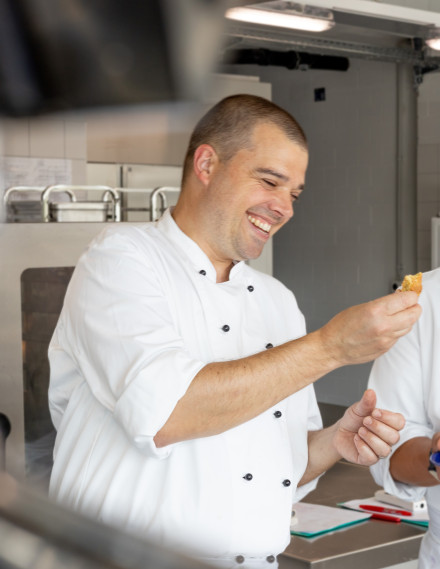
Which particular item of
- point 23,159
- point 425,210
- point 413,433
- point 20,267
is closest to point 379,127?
point 425,210

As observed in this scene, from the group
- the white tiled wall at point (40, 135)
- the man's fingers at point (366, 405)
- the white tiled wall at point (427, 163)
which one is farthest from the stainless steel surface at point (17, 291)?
the white tiled wall at point (427, 163)

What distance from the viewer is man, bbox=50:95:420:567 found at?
1284mm

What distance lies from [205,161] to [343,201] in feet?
21.3

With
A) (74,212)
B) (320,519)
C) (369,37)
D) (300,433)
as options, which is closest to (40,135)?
(300,433)

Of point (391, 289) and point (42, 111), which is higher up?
point (42, 111)

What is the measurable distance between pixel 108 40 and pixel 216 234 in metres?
1.45

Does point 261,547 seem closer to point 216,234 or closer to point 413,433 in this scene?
point 413,433

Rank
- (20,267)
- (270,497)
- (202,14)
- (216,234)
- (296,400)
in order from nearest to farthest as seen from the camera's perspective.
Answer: (202,14), (270,497), (216,234), (296,400), (20,267)

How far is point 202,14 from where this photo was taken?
0.20 meters

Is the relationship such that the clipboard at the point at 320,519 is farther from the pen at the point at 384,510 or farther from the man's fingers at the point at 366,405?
the man's fingers at the point at 366,405

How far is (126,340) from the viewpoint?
4.33 feet

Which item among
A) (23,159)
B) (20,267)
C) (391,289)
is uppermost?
(23,159)

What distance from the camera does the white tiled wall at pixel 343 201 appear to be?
303 inches

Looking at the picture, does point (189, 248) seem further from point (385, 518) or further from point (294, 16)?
point (294, 16)
